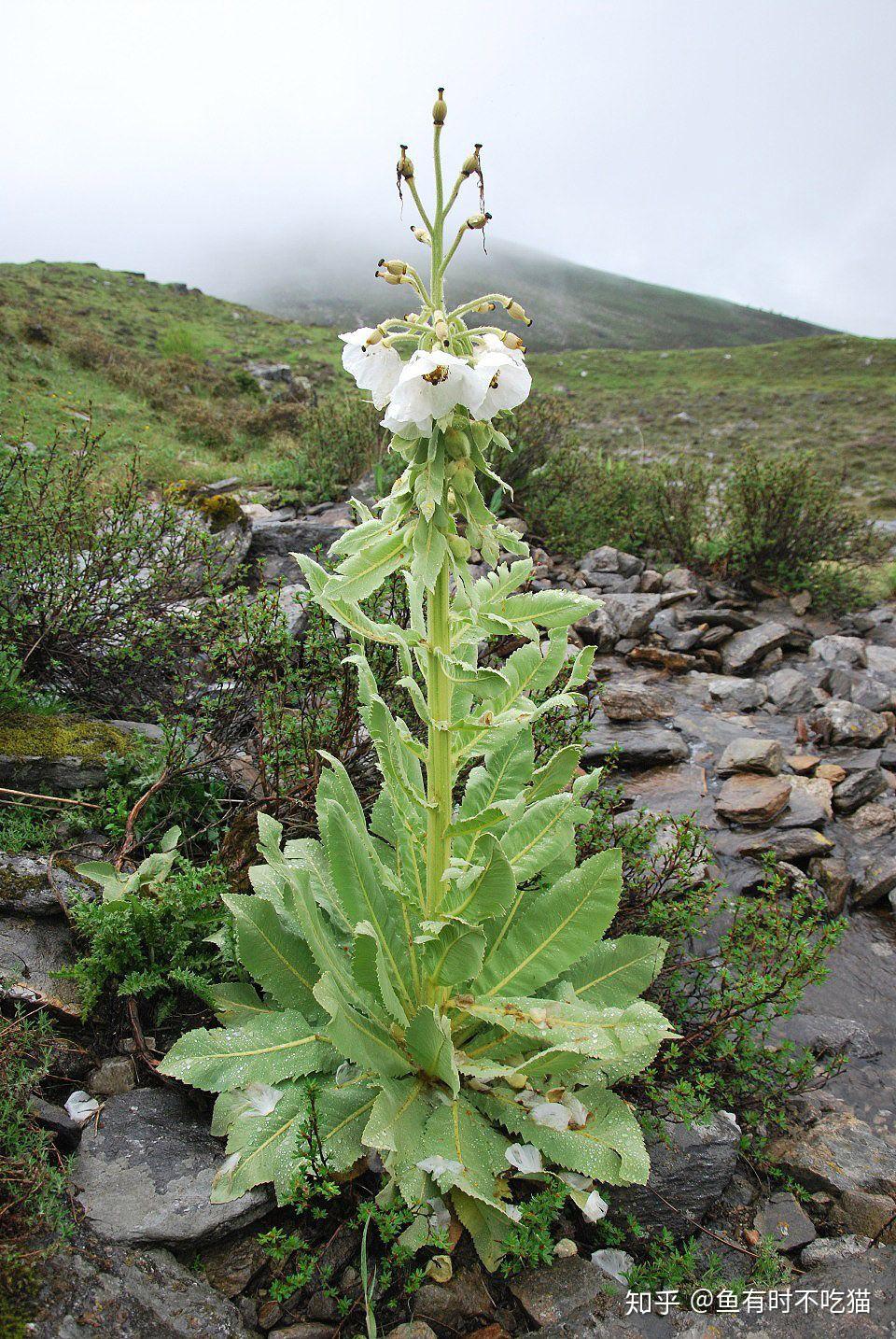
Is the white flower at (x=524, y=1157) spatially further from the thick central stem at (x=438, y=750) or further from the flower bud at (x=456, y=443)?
the flower bud at (x=456, y=443)

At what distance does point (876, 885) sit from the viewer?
13.5 feet

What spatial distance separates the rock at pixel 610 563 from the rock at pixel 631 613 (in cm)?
116

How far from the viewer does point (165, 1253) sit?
1866 millimetres

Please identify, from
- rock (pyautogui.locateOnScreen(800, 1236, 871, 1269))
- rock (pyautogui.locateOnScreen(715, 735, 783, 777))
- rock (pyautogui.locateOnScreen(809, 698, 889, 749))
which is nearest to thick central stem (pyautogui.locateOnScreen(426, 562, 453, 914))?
rock (pyautogui.locateOnScreen(800, 1236, 871, 1269))

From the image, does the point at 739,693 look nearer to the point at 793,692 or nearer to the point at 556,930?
the point at 793,692

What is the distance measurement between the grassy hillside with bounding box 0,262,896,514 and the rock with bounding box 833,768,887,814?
5975 mm

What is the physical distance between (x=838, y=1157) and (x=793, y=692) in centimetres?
429

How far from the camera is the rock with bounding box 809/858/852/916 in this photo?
405cm

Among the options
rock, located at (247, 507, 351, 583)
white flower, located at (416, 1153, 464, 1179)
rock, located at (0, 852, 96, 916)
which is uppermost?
rock, located at (247, 507, 351, 583)

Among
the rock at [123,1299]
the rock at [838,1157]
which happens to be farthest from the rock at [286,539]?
the rock at [838,1157]

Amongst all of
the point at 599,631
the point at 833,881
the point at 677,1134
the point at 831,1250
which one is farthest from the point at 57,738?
the point at 599,631

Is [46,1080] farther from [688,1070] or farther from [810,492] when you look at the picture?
[810,492]

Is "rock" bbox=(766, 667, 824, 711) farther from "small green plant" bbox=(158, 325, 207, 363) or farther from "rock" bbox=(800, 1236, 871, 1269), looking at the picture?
"small green plant" bbox=(158, 325, 207, 363)

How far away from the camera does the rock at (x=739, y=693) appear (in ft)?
20.2
